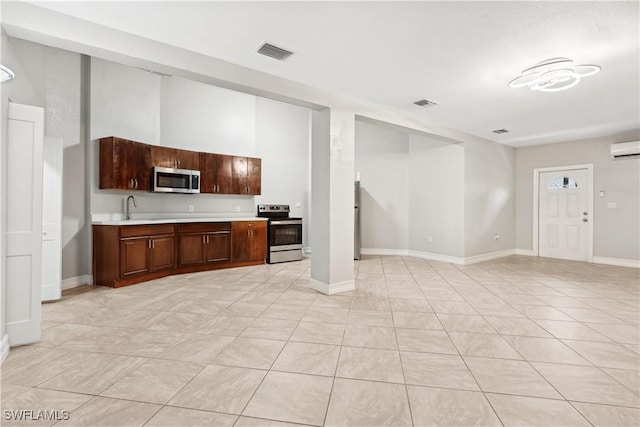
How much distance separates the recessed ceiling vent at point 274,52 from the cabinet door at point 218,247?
132 inches

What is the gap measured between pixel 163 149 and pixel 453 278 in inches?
206

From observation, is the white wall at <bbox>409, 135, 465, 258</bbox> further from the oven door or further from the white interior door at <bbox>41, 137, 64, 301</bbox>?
the white interior door at <bbox>41, 137, 64, 301</bbox>

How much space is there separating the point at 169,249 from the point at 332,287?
2.73m

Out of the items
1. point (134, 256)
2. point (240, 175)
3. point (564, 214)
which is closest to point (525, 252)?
point (564, 214)

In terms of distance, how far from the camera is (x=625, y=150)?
19.4 ft

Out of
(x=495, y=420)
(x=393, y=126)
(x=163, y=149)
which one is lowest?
(x=495, y=420)

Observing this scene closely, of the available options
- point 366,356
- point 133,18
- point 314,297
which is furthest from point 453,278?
point 133,18

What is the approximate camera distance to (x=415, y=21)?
2.49m

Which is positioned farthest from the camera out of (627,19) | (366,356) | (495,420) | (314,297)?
(314,297)

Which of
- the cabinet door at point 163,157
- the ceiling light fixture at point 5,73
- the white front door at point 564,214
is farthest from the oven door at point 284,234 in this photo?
the white front door at point 564,214

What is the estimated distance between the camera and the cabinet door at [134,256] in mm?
4219

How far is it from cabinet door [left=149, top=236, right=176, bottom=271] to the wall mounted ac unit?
848cm

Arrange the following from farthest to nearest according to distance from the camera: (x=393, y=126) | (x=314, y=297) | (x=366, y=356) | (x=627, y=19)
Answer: (x=393, y=126) < (x=314, y=297) < (x=627, y=19) < (x=366, y=356)

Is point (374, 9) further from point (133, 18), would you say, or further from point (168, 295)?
point (168, 295)
